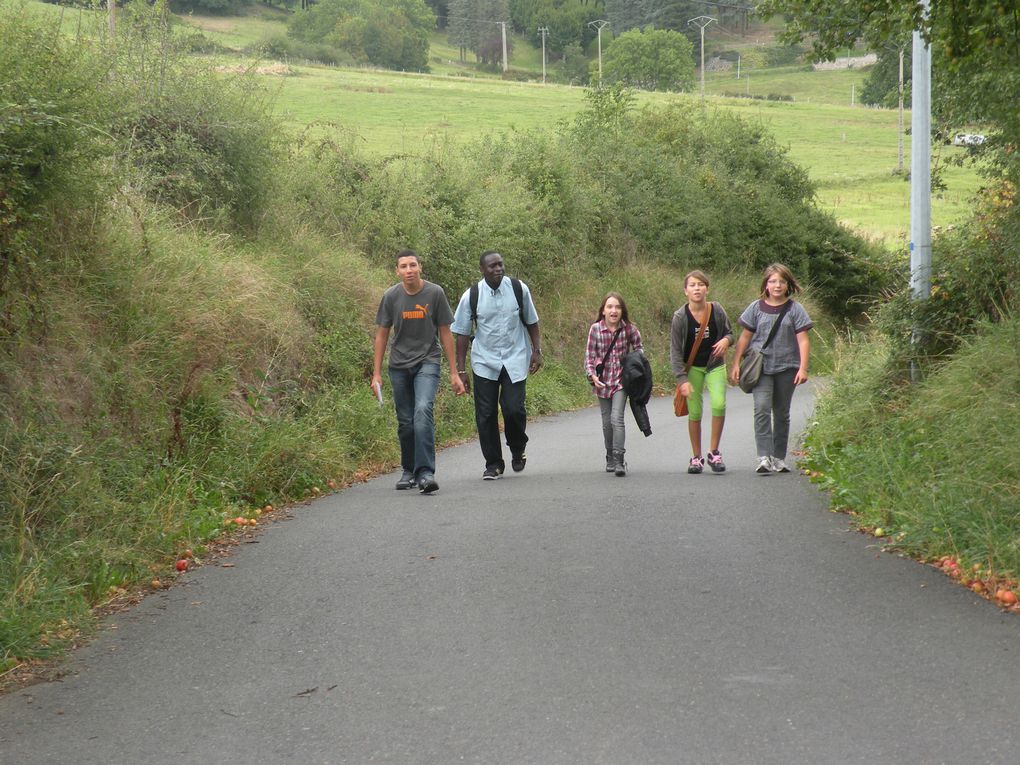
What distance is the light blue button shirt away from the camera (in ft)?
40.1

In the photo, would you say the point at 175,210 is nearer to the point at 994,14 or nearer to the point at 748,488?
the point at 748,488

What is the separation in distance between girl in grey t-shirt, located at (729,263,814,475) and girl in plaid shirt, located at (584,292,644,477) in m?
1.10

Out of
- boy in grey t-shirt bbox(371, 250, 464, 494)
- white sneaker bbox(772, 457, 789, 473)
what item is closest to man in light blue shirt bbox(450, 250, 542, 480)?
boy in grey t-shirt bbox(371, 250, 464, 494)

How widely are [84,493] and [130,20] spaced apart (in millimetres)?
10412

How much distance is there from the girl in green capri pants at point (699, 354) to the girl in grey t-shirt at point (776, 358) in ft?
0.59

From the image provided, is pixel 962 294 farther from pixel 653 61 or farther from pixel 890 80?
pixel 653 61

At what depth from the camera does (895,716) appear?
507 cm

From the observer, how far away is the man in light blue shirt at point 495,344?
40.1ft

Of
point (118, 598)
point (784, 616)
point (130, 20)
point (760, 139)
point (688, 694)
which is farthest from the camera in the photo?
point (760, 139)

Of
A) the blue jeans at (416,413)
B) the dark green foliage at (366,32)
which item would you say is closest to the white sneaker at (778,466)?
the blue jeans at (416,413)

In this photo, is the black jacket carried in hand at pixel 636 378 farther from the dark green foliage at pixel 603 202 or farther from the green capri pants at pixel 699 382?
the dark green foliage at pixel 603 202

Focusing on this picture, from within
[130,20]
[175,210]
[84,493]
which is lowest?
[84,493]

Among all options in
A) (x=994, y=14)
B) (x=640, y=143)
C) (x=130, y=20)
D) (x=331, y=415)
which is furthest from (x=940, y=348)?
(x=640, y=143)

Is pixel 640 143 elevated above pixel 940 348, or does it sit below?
above
